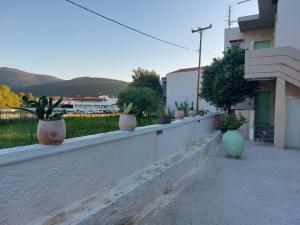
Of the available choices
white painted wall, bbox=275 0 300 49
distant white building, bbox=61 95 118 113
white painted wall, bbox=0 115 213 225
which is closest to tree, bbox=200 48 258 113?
white painted wall, bbox=275 0 300 49

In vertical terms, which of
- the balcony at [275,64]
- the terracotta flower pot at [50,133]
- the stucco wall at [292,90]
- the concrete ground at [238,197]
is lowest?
the concrete ground at [238,197]

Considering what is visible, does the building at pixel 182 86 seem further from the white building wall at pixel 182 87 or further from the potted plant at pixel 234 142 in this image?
the potted plant at pixel 234 142

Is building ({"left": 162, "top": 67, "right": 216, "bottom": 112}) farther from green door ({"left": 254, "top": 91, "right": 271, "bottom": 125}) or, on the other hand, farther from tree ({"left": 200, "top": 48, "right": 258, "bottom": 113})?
tree ({"left": 200, "top": 48, "right": 258, "bottom": 113})

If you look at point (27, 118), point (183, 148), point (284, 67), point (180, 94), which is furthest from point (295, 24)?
point (180, 94)

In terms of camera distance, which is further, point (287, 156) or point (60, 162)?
point (287, 156)

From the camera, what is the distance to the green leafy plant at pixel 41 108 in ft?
8.56

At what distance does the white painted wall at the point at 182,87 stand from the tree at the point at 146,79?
5.58 meters

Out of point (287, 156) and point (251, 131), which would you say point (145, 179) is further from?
point (251, 131)

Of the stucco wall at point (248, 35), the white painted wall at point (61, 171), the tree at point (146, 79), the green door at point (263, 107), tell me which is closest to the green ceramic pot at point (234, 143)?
the white painted wall at point (61, 171)

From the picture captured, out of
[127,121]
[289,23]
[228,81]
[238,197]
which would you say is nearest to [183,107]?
[238,197]

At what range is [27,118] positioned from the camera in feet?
15.5

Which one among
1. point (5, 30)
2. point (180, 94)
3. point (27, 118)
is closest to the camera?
point (27, 118)

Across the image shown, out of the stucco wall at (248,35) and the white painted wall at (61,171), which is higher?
the stucco wall at (248,35)

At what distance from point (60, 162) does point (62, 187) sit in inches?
11.9
